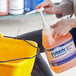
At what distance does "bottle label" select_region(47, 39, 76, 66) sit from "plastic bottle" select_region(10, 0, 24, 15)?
79cm

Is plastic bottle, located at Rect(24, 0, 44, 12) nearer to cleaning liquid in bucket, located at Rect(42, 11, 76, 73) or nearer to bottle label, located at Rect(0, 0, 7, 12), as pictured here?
bottle label, located at Rect(0, 0, 7, 12)

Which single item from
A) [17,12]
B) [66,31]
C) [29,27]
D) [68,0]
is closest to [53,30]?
[66,31]

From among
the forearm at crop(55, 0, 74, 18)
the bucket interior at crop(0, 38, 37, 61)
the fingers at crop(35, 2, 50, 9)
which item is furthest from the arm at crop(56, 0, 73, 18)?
the bucket interior at crop(0, 38, 37, 61)

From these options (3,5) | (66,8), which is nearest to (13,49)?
(66,8)

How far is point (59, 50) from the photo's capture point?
0.71 meters

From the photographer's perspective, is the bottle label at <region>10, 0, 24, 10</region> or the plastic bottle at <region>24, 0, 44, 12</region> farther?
the plastic bottle at <region>24, 0, 44, 12</region>

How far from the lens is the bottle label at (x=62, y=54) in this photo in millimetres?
710

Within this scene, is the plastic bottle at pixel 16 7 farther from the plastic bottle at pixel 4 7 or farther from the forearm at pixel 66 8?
the forearm at pixel 66 8

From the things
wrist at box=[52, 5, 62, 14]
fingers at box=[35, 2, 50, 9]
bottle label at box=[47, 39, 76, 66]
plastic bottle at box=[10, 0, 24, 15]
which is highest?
fingers at box=[35, 2, 50, 9]

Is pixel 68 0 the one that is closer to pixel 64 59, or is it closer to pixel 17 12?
pixel 64 59

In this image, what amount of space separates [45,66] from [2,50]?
16.0 inches

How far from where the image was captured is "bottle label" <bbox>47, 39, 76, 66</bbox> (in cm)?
71

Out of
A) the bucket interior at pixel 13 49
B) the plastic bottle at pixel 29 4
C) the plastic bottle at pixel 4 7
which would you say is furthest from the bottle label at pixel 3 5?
the bucket interior at pixel 13 49

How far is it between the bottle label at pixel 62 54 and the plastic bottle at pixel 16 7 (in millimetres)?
786
